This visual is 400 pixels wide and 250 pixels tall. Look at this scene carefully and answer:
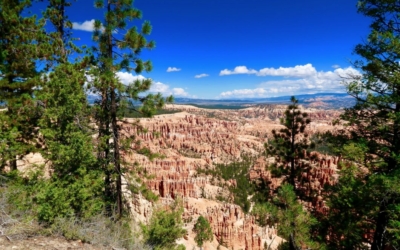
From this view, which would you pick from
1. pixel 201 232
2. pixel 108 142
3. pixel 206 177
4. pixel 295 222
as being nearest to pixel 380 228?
pixel 295 222

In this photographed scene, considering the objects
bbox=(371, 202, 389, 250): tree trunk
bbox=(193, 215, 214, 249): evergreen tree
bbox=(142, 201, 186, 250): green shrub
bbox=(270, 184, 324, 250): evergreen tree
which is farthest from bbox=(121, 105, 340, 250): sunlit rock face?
bbox=(371, 202, 389, 250): tree trunk

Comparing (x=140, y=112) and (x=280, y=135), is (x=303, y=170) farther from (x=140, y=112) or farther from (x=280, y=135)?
(x=140, y=112)

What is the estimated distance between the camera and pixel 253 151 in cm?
11994

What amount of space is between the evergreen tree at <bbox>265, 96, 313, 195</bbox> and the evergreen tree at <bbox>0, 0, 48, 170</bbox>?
42.2 feet

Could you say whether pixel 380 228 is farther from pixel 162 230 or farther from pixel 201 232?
pixel 201 232

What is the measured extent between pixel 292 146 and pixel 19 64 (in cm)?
1503

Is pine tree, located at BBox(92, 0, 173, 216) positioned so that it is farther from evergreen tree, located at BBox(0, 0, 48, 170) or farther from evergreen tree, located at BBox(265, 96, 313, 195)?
evergreen tree, located at BBox(265, 96, 313, 195)

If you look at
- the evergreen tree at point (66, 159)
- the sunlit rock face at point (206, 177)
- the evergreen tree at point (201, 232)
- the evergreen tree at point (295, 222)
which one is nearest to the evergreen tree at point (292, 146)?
the sunlit rock face at point (206, 177)

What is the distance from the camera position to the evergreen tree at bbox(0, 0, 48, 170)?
455 inches

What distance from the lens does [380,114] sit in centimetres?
799

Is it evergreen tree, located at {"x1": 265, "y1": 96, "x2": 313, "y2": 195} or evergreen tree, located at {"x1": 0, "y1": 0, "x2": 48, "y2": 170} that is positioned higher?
evergreen tree, located at {"x1": 0, "y1": 0, "x2": 48, "y2": 170}

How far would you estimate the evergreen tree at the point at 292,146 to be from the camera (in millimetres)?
15273

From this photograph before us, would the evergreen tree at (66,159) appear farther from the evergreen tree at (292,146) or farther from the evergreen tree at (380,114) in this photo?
the evergreen tree at (292,146)

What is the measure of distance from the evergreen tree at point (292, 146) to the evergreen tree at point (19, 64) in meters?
12.9
